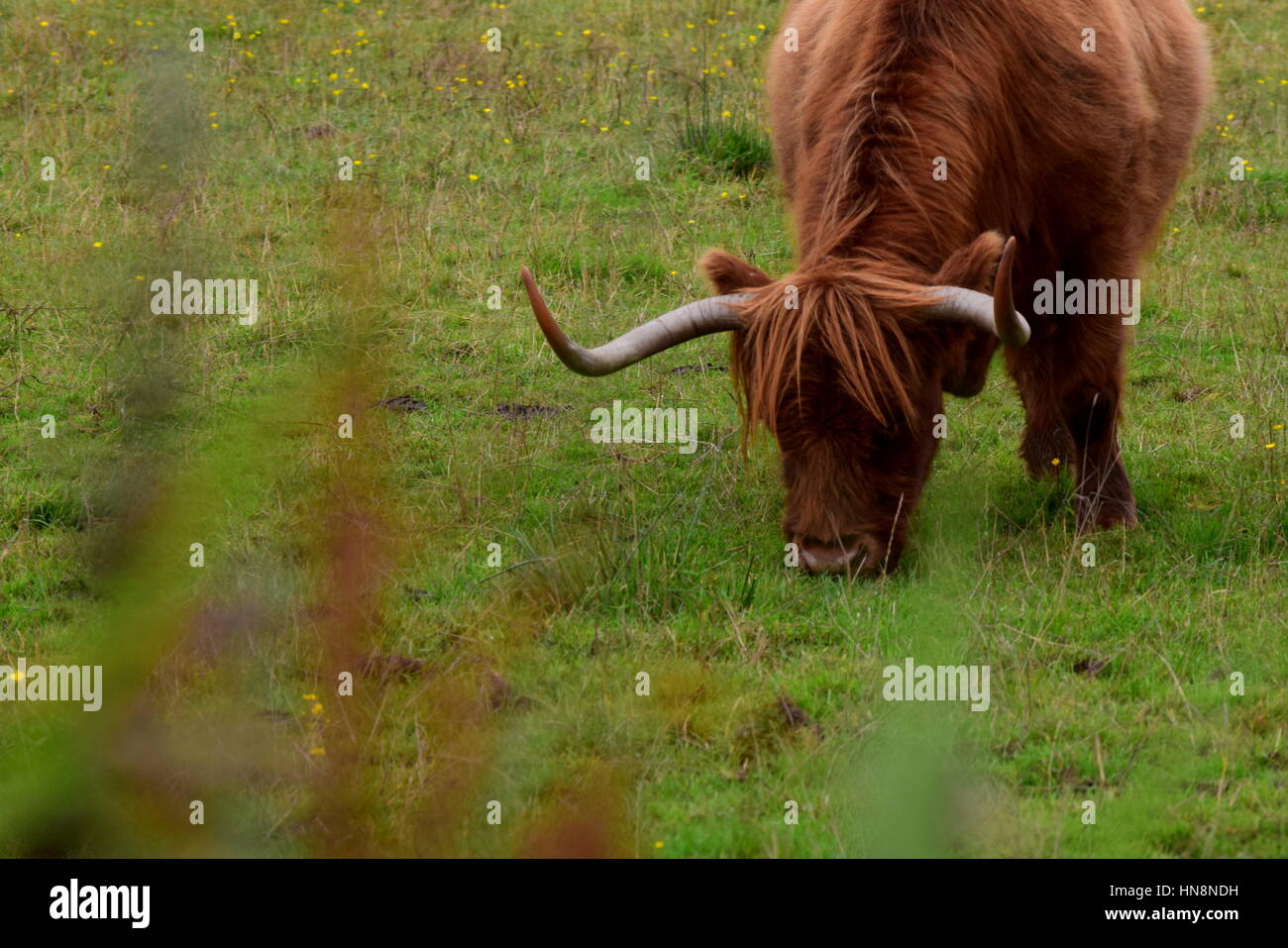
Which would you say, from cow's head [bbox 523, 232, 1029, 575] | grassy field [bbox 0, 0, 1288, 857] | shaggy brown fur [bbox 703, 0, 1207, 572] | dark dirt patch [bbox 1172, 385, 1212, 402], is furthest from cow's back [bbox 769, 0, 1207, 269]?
dark dirt patch [bbox 1172, 385, 1212, 402]

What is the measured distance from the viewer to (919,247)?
16.2 feet

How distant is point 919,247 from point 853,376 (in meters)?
0.62

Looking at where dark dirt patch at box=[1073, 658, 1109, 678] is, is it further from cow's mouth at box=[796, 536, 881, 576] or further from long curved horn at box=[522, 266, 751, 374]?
long curved horn at box=[522, 266, 751, 374]

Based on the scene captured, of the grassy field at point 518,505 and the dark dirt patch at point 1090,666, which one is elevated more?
the grassy field at point 518,505

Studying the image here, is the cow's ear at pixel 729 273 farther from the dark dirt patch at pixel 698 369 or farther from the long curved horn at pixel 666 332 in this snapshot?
the dark dirt patch at pixel 698 369

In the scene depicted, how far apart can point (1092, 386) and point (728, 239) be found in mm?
3165

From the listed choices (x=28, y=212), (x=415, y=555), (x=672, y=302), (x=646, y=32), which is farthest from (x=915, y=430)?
(x=646, y=32)

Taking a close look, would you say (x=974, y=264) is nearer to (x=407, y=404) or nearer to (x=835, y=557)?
(x=835, y=557)

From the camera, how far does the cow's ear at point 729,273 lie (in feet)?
16.9

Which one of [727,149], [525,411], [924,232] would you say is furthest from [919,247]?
[727,149]

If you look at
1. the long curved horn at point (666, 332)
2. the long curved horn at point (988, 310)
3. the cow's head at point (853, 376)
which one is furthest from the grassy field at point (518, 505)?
the long curved horn at point (988, 310)

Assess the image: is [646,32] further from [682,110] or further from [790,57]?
[790,57]

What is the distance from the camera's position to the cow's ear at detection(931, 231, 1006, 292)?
4.78 m

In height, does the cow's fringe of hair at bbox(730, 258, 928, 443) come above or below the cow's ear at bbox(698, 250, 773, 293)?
below
